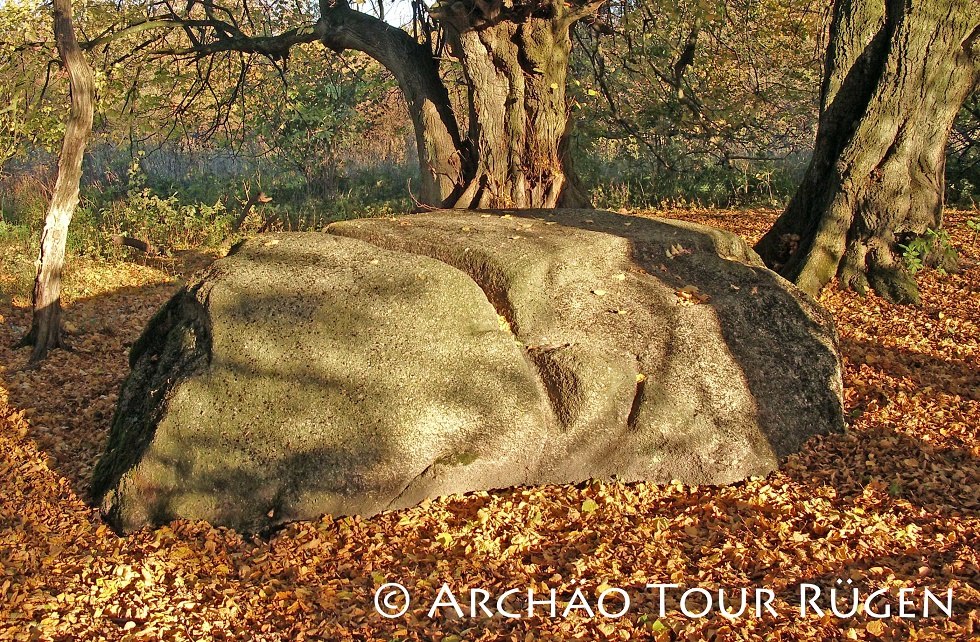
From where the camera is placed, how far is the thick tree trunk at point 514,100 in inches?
259

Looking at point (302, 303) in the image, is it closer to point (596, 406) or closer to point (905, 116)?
point (596, 406)

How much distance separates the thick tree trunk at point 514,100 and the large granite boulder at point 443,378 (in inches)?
74.7

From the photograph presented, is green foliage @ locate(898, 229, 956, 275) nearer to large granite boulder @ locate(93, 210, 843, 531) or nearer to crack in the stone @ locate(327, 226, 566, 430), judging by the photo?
large granite boulder @ locate(93, 210, 843, 531)

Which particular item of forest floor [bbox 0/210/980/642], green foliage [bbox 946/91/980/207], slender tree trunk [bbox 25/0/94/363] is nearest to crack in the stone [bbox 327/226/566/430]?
forest floor [bbox 0/210/980/642]

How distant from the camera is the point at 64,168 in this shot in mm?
6094

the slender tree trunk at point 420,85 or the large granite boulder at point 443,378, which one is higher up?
the slender tree trunk at point 420,85

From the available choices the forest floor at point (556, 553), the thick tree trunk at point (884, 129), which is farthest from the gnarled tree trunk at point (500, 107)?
the forest floor at point (556, 553)

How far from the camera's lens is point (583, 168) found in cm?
1365

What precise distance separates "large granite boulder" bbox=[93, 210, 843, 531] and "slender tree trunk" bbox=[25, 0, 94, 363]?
1887 millimetres

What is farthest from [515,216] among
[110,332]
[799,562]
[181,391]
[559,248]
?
[110,332]

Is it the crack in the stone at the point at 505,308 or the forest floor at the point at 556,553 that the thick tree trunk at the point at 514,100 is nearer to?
the crack in the stone at the point at 505,308

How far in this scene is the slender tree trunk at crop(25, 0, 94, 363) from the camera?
5973mm

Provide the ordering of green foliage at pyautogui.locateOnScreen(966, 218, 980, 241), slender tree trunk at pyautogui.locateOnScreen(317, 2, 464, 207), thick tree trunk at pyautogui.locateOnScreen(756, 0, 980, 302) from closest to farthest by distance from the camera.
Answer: thick tree trunk at pyautogui.locateOnScreen(756, 0, 980, 302)
slender tree trunk at pyautogui.locateOnScreen(317, 2, 464, 207)
green foliage at pyautogui.locateOnScreen(966, 218, 980, 241)

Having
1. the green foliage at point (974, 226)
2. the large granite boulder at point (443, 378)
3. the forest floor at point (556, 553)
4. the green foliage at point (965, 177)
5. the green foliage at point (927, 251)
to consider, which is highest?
the green foliage at point (965, 177)
